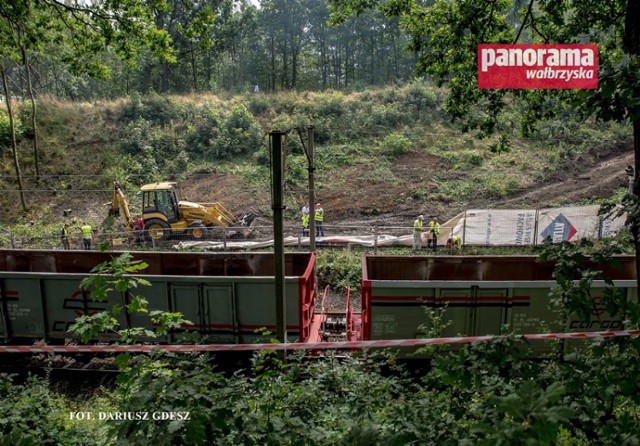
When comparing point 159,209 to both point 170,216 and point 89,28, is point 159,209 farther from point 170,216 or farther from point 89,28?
point 89,28

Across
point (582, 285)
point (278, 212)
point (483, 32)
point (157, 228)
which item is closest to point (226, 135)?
point (157, 228)

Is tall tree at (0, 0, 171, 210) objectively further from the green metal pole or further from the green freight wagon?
the green freight wagon

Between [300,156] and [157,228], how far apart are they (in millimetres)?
13529

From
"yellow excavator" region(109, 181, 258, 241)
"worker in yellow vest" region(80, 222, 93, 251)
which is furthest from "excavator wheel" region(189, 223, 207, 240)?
"worker in yellow vest" region(80, 222, 93, 251)

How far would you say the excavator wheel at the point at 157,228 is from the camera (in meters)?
20.5

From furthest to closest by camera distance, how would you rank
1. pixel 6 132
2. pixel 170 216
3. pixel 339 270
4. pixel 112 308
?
pixel 6 132 → pixel 170 216 → pixel 339 270 → pixel 112 308

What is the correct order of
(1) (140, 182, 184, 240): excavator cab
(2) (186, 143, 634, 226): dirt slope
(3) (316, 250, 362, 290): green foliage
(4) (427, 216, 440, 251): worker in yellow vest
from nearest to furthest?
(3) (316, 250, 362, 290): green foliage < (4) (427, 216, 440, 251): worker in yellow vest < (1) (140, 182, 184, 240): excavator cab < (2) (186, 143, 634, 226): dirt slope

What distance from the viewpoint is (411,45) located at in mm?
8281

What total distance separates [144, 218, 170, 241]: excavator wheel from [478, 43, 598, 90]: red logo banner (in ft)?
51.5

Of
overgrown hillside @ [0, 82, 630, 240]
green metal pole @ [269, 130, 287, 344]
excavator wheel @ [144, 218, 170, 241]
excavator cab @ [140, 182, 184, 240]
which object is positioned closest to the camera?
green metal pole @ [269, 130, 287, 344]

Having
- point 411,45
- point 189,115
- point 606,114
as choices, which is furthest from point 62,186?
point 606,114

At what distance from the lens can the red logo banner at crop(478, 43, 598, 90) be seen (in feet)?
26.1

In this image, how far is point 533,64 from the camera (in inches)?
336

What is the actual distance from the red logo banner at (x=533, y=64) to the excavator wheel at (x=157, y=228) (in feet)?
51.5
